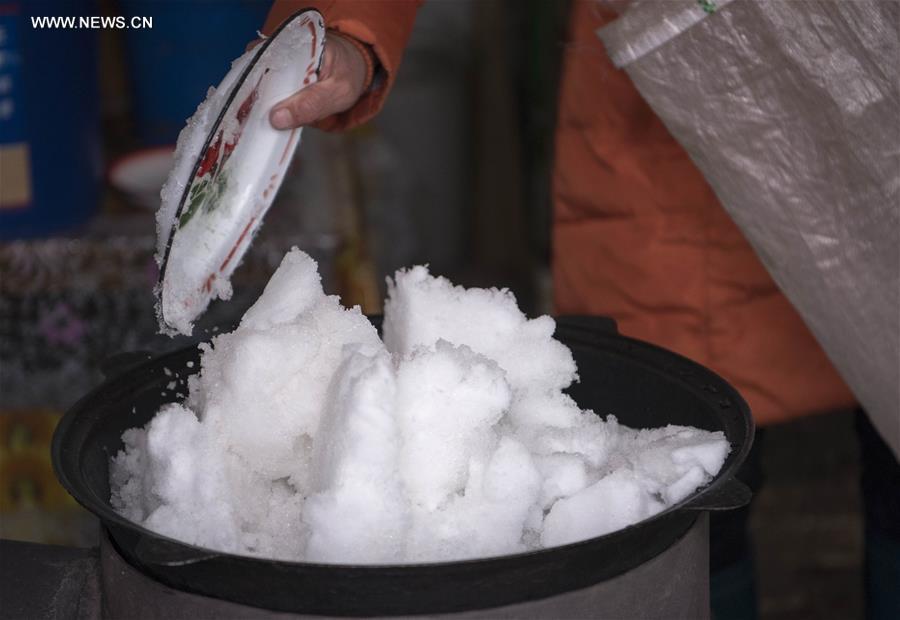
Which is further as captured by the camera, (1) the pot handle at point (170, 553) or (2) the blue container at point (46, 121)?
(2) the blue container at point (46, 121)

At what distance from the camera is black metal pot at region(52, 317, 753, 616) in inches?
33.0

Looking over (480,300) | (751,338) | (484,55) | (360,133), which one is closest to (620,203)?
(751,338)

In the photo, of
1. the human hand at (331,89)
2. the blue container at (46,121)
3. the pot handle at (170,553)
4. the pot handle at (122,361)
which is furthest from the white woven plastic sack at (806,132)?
the blue container at (46,121)

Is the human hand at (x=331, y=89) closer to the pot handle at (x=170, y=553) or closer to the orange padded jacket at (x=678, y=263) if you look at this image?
the orange padded jacket at (x=678, y=263)

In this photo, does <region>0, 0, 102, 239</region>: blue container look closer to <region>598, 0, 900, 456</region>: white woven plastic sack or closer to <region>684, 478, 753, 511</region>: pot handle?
<region>598, 0, 900, 456</region>: white woven plastic sack

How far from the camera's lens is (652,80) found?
126 cm

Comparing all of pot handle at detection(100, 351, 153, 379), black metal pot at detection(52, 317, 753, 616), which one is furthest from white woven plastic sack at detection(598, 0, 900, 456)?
pot handle at detection(100, 351, 153, 379)

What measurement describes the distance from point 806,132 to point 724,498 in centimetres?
53

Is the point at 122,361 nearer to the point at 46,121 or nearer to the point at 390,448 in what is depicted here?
the point at 390,448

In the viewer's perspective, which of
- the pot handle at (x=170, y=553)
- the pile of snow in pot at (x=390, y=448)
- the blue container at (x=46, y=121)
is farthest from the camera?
the blue container at (x=46, y=121)

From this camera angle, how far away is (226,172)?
1150mm

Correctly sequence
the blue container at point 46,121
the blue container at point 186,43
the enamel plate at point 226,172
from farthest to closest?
the blue container at point 186,43 < the blue container at point 46,121 < the enamel plate at point 226,172

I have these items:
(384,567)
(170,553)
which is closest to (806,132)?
(384,567)

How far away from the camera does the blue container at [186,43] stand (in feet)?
7.54
